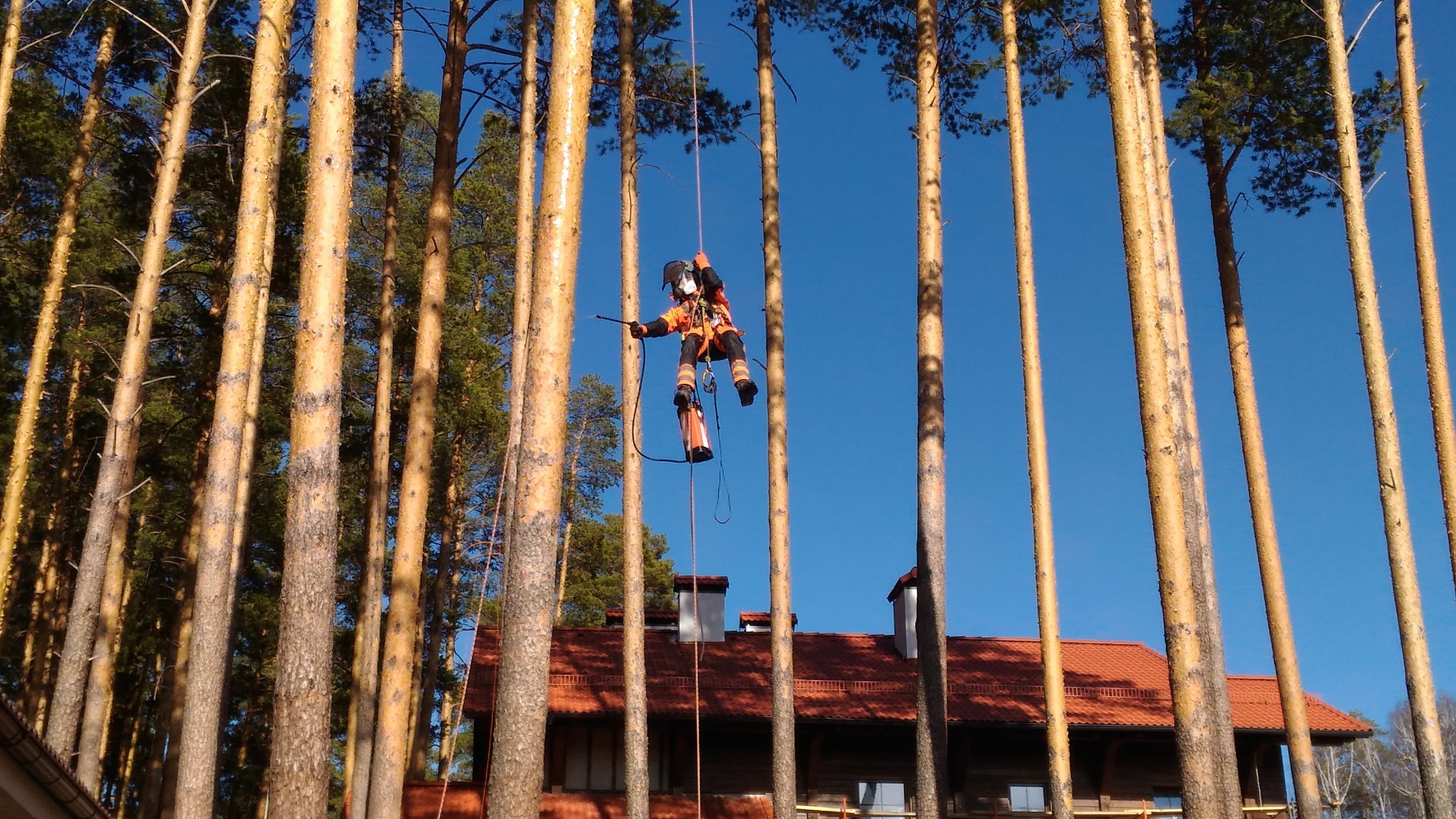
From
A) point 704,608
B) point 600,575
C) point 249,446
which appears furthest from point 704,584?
point 600,575

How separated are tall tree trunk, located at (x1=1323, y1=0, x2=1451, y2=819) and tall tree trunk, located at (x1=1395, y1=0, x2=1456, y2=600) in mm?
638

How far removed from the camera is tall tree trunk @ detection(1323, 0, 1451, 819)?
12.2 m

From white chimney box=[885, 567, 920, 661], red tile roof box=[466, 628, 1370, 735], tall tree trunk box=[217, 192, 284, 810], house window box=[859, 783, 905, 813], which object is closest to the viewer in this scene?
tall tree trunk box=[217, 192, 284, 810]

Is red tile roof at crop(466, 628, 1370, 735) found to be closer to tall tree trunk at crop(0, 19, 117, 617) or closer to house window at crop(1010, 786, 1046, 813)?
house window at crop(1010, 786, 1046, 813)

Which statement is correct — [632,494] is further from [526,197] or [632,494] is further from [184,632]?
[184,632]

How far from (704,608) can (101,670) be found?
29.5 ft

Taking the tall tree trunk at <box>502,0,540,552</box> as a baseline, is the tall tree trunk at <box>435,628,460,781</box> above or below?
below

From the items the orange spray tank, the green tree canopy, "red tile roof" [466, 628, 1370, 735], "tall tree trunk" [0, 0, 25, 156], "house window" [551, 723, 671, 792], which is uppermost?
"tall tree trunk" [0, 0, 25, 156]

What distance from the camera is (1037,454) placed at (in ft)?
45.5

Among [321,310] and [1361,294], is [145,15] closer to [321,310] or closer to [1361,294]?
[321,310]

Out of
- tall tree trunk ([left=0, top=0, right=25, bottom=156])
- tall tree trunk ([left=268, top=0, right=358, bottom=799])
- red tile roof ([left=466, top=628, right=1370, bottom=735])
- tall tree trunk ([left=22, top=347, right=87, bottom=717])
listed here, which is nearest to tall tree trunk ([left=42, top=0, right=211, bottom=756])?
tall tree trunk ([left=0, top=0, right=25, bottom=156])

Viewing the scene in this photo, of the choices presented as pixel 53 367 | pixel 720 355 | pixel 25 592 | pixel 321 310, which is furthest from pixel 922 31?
pixel 25 592

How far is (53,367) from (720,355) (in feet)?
61.6

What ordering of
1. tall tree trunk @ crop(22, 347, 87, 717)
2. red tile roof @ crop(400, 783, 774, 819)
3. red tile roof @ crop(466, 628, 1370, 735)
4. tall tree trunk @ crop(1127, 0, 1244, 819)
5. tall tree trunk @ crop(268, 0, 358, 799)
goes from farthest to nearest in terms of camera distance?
tall tree trunk @ crop(22, 347, 87, 717), red tile roof @ crop(466, 628, 1370, 735), red tile roof @ crop(400, 783, 774, 819), tall tree trunk @ crop(1127, 0, 1244, 819), tall tree trunk @ crop(268, 0, 358, 799)
